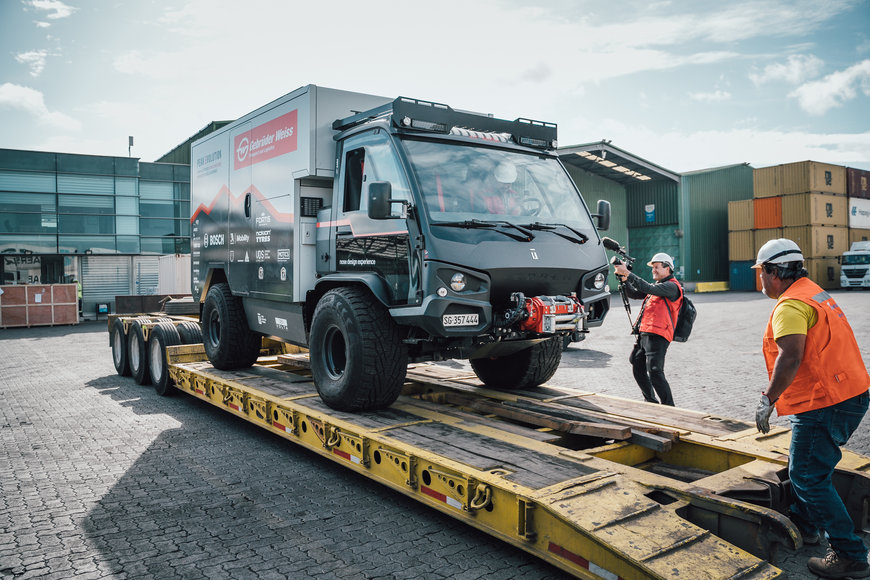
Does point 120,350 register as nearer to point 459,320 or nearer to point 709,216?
point 459,320

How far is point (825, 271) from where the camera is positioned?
132 ft

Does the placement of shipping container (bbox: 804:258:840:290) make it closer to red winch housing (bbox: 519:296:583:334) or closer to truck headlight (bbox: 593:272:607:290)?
truck headlight (bbox: 593:272:607:290)

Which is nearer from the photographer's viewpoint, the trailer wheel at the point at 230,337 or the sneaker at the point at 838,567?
the sneaker at the point at 838,567

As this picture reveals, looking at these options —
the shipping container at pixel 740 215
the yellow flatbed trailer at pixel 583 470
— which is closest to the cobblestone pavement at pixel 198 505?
the yellow flatbed trailer at pixel 583 470

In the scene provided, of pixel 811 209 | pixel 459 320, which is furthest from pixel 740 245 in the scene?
pixel 459 320

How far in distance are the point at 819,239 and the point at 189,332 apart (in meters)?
40.2

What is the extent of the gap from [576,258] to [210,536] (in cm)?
340

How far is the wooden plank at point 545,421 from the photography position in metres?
4.84

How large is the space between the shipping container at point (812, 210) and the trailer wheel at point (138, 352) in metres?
39.2

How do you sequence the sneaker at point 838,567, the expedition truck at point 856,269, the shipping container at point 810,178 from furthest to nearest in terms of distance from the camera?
the shipping container at point 810,178, the expedition truck at point 856,269, the sneaker at point 838,567

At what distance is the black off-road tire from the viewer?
355 inches

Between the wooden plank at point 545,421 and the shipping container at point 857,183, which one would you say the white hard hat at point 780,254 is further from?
the shipping container at point 857,183

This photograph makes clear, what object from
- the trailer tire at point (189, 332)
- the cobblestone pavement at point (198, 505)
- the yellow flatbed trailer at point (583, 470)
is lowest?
the cobblestone pavement at point (198, 505)

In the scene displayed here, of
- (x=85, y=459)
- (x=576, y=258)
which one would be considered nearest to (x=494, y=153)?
(x=576, y=258)
